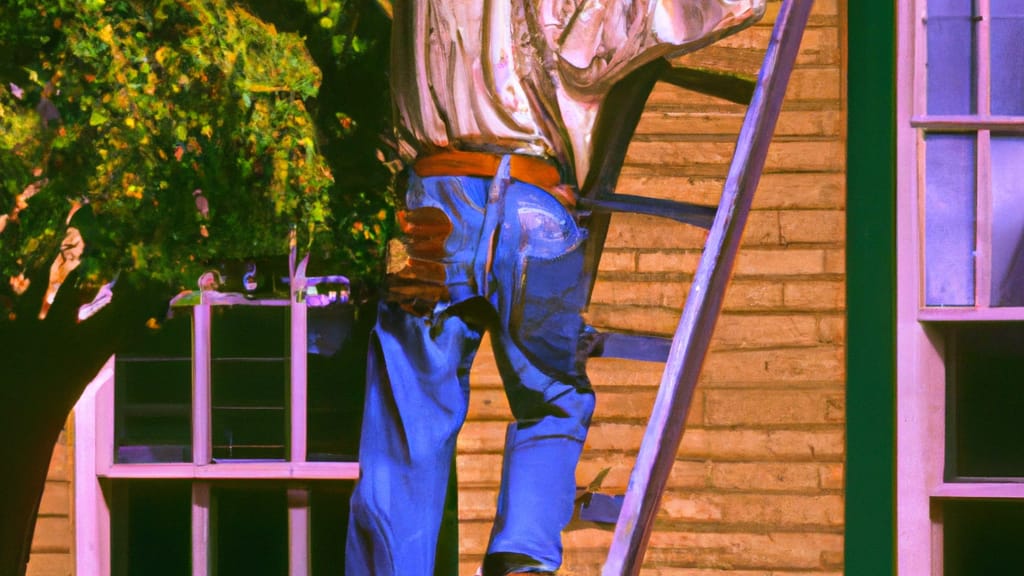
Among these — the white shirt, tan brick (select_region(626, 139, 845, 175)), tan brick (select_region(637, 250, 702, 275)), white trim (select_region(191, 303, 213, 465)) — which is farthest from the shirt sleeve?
white trim (select_region(191, 303, 213, 465))

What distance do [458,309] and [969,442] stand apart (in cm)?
195

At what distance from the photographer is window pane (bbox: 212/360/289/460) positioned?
4809mm

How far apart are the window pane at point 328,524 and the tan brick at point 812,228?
195 centimetres

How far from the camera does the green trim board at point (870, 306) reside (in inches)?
175

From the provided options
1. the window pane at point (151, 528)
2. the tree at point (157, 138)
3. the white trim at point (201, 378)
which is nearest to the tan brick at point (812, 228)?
the tree at point (157, 138)

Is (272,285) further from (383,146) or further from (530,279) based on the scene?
(530,279)

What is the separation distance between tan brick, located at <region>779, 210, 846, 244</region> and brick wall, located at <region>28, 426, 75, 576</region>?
286 cm

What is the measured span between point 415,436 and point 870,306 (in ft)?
5.66

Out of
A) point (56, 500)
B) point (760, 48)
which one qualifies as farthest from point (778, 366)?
point (56, 500)

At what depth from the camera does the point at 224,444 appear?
4.84 meters

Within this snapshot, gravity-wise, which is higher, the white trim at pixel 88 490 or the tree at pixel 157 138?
the tree at pixel 157 138

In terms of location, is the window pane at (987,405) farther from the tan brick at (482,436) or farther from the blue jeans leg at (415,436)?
the blue jeans leg at (415,436)

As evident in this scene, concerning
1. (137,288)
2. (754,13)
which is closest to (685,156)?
(754,13)

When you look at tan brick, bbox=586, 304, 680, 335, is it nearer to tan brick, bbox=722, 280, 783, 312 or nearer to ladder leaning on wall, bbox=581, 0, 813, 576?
ladder leaning on wall, bbox=581, 0, 813, 576
